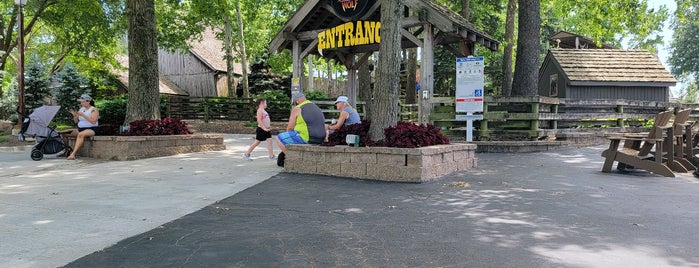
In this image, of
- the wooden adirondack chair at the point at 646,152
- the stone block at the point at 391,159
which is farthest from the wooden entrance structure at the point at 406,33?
the stone block at the point at 391,159

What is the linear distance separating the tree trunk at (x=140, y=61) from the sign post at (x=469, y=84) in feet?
25.0

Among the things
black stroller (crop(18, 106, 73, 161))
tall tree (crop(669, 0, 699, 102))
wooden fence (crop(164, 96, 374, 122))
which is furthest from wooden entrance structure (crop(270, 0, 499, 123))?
tall tree (crop(669, 0, 699, 102))

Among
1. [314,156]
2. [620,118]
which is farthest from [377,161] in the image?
[620,118]

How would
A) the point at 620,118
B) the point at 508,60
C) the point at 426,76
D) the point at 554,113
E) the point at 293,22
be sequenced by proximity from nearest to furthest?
the point at 426,76, the point at 554,113, the point at 293,22, the point at 620,118, the point at 508,60

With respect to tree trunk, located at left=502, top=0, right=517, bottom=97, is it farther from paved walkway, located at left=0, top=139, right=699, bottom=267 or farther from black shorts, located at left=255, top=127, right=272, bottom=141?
black shorts, located at left=255, top=127, right=272, bottom=141

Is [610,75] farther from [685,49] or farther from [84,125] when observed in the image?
[685,49]

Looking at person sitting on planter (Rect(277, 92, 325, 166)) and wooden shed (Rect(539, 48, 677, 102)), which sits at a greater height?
wooden shed (Rect(539, 48, 677, 102))

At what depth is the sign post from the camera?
12.2m

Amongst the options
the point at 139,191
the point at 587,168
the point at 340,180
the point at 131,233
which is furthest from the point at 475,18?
the point at 131,233

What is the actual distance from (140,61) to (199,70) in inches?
1153

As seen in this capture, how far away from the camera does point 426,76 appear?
13.0m

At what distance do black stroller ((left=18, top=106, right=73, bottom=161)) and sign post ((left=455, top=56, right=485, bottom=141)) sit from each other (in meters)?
9.09

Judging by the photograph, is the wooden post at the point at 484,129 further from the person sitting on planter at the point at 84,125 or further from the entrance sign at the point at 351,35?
the person sitting on planter at the point at 84,125

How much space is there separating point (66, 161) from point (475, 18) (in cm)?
2085
